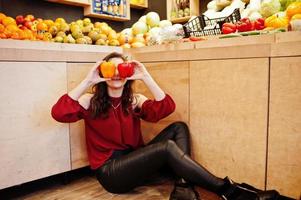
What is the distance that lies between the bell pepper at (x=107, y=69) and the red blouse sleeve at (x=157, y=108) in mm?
326

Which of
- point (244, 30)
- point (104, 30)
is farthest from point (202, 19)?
point (104, 30)

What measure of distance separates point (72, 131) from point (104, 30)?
3.05ft

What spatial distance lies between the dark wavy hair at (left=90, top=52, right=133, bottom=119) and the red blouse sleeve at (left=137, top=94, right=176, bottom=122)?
0.11m

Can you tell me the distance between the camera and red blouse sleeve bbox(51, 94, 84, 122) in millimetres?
1522

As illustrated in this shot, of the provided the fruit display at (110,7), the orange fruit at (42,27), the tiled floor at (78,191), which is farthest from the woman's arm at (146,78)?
the fruit display at (110,7)

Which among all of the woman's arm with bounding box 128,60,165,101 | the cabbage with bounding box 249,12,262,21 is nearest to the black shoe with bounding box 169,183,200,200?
the woman's arm with bounding box 128,60,165,101

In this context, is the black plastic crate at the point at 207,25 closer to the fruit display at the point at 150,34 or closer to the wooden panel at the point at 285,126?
the fruit display at the point at 150,34

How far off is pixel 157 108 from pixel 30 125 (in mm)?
737

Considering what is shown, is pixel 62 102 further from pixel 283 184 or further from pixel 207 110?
pixel 283 184

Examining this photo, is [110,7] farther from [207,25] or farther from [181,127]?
[181,127]

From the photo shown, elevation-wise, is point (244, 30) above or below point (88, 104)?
above

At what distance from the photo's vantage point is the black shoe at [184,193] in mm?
1436

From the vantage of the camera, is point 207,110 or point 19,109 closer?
point 19,109

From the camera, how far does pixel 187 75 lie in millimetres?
1752
